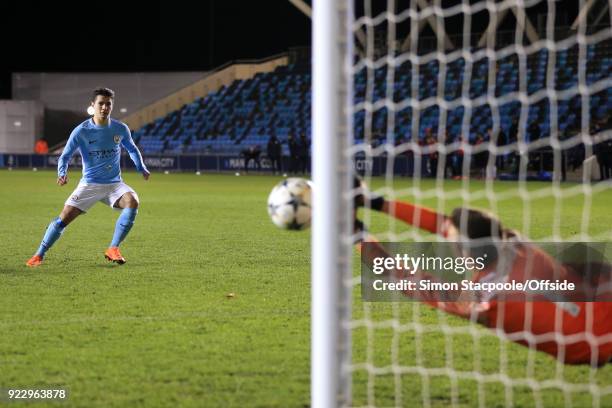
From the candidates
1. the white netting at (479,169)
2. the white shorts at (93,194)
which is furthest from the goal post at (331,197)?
the white shorts at (93,194)

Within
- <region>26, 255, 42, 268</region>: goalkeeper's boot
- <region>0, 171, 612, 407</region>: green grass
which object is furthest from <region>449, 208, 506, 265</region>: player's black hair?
<region>26, 255, 42, 268</region>: goalkeeper's boot

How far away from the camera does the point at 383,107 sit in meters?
26.7

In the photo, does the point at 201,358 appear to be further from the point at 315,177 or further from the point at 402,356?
the point at 315,177

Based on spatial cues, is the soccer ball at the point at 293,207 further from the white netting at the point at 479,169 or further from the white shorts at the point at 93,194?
the white shorts at the point at 93,194

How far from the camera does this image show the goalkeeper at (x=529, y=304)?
471 centimetres

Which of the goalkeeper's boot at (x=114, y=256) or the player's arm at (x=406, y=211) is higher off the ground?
the player's arm at (x=406, y=211)

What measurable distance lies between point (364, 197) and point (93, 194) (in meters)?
4.62

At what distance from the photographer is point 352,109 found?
3.92 meters

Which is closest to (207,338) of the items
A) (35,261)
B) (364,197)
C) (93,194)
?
(364,197)

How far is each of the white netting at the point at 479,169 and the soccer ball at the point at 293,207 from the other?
1.29 ft

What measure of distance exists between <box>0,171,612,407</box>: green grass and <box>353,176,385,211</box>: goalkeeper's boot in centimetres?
22

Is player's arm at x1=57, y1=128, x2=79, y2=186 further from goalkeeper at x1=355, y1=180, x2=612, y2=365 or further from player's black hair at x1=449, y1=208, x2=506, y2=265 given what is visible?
player's black hair at x1=449, y1=208, x2=506, y2=265

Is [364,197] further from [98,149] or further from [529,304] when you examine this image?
[98,149]

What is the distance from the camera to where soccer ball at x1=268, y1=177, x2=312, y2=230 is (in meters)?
5.95
